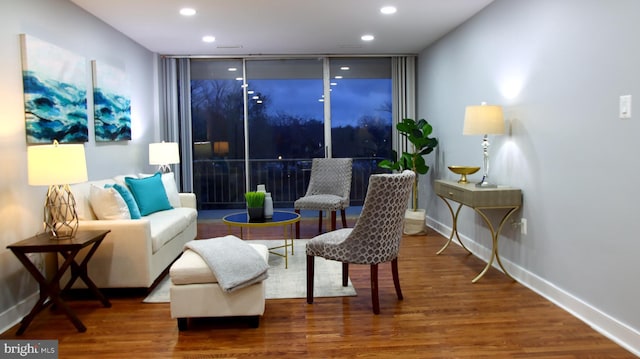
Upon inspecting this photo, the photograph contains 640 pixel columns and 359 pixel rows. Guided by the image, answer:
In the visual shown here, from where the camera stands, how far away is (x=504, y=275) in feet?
13.5

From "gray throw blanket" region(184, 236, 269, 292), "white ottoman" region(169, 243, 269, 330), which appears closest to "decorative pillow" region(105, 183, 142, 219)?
"gray throw blanket" region(184, 236, 269, 292)

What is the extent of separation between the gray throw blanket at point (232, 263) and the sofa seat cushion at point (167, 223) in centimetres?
79

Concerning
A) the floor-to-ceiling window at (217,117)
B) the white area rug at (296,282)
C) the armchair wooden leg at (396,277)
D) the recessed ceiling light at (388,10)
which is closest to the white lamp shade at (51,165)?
the white area rug at (296,282)

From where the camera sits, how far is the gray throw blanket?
9.62 feet

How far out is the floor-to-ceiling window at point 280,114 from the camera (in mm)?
7223

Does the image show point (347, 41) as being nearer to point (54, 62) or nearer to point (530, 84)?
point (530, 84)

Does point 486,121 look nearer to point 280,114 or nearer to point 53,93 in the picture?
point 53,93

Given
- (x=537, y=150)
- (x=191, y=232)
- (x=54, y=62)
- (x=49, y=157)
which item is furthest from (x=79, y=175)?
(x=537, y=150)

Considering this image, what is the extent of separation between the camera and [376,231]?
320cm

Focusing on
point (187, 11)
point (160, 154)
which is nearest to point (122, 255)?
point (160, 154)

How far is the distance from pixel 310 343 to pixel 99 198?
2.16 meters

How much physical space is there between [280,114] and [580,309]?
209 inches

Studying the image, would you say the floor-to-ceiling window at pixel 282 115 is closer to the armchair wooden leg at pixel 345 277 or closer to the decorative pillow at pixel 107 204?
the decorative pillow at pixel 107 204

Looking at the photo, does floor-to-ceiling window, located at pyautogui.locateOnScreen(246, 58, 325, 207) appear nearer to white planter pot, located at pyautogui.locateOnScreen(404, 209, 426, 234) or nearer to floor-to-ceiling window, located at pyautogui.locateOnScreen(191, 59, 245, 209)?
floor-to-ceiling window, located at pyautogui.locateOnScreen(191, 59, 245, 209)
